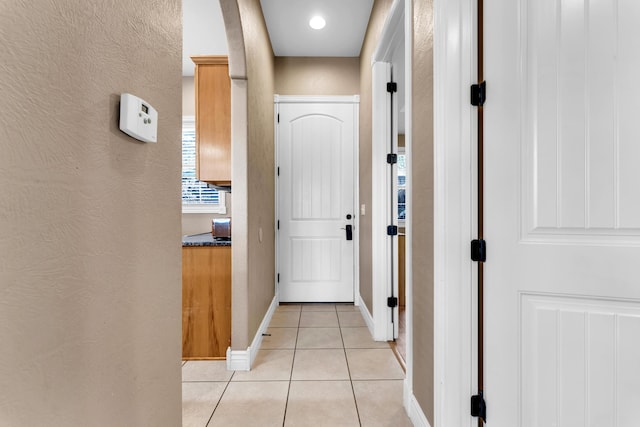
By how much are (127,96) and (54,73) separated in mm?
202

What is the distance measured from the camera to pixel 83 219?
655mm

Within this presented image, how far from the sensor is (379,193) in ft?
8.55

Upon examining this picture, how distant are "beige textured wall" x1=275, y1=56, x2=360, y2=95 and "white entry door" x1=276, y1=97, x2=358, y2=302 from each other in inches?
6.2

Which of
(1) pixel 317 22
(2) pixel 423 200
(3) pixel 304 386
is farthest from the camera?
(1) pixel 317 22

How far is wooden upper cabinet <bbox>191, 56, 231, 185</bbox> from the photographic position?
7.86ft

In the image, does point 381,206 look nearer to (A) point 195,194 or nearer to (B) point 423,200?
(B) point 423,200

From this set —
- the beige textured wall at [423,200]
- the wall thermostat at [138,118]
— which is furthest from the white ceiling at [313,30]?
the wall thermostat at [138,118]

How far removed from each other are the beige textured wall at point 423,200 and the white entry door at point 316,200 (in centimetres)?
193
